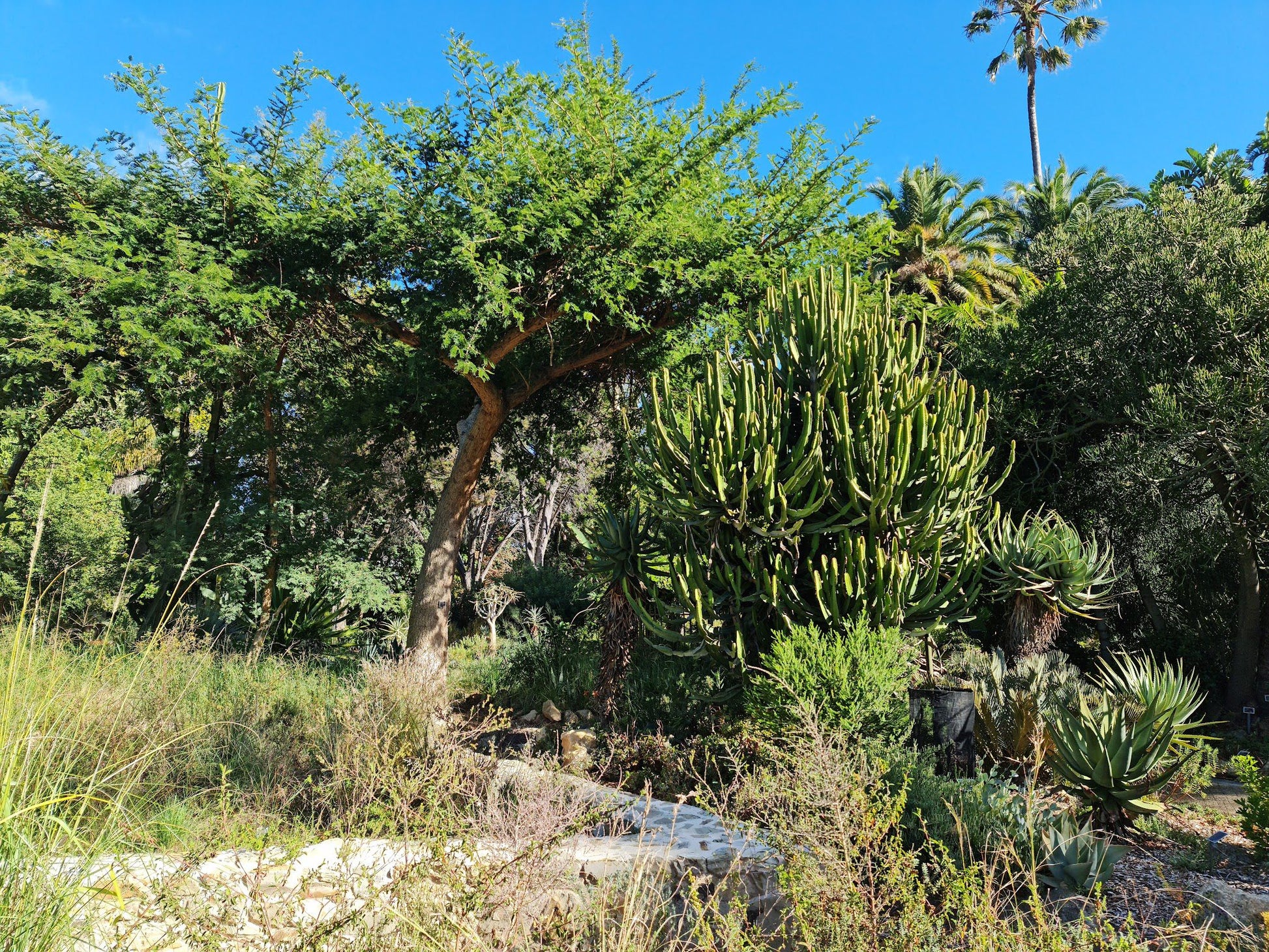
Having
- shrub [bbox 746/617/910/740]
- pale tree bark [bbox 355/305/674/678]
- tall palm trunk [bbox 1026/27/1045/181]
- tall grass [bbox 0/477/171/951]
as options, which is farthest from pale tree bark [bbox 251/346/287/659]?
tall palm trunk [bbox 1026/27/1045/181]

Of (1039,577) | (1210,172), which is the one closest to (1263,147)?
(1210,172)

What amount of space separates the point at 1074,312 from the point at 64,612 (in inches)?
555

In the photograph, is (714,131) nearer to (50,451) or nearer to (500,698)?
(500,698)

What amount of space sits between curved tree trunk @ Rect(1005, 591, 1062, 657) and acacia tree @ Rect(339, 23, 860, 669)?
4224 millimetres

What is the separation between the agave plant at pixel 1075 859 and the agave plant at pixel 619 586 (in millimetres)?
3696

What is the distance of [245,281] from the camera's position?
30.3ft

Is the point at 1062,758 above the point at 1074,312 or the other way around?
the other way around

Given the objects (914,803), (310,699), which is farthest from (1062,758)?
(310,699)

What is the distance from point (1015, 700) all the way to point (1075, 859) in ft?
7.91

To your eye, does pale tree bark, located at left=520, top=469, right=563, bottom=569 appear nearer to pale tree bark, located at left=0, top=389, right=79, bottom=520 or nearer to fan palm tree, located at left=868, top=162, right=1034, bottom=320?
pale tree bark, located at left=0, top=389, right=79, bottom=520

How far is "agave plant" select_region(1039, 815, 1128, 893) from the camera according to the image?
13.4 feet

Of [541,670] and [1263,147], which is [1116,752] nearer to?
[541,670]

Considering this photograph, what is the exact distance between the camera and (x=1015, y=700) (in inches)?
252

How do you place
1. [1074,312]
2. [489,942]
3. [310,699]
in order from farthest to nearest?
[1074,312] < [310,699] < [489,942]
